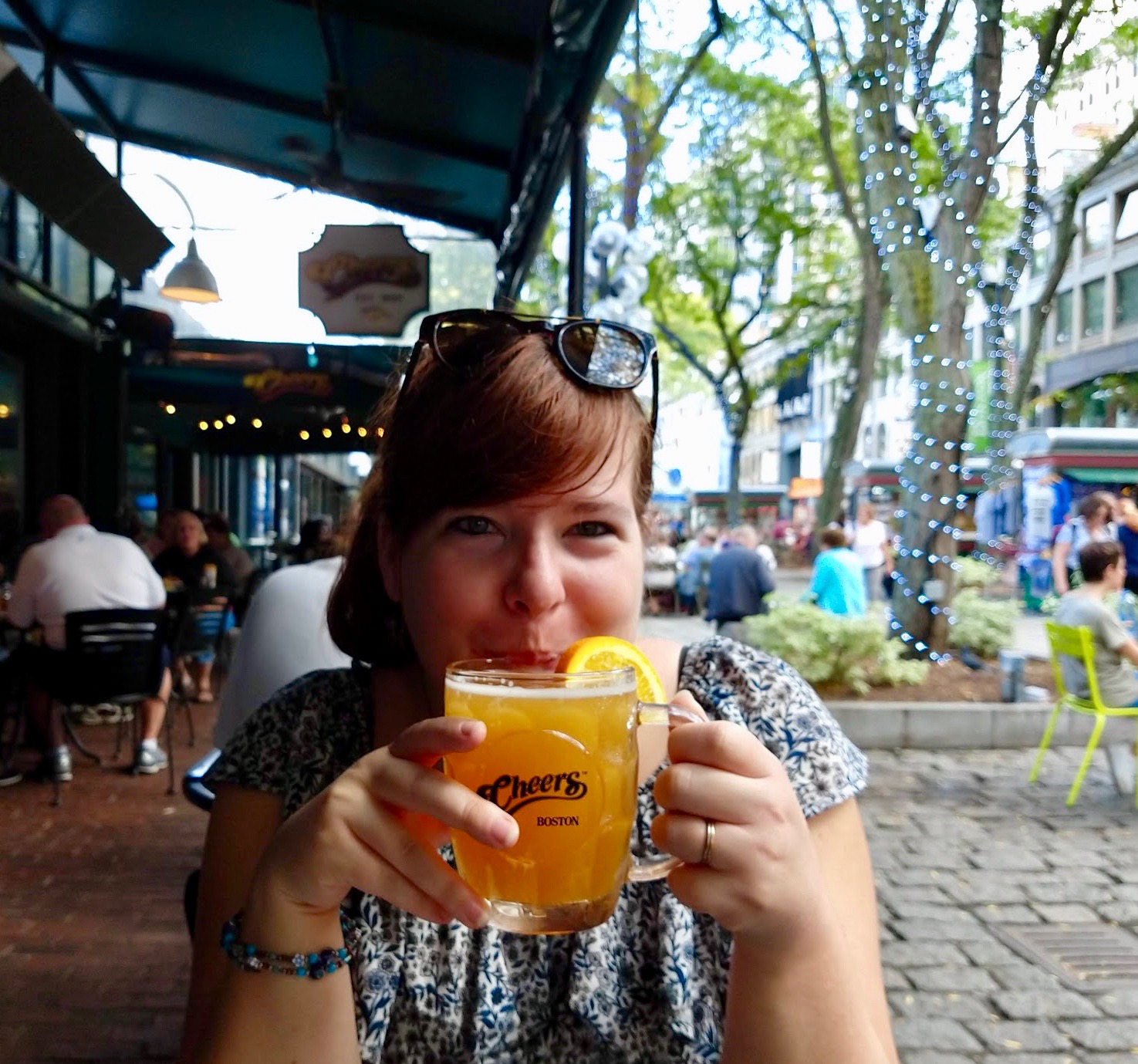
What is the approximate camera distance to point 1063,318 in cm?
3478

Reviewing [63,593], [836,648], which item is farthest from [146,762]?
[836,648]

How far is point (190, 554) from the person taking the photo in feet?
28.7

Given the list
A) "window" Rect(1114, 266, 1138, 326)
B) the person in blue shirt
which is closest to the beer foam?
the person in blue shirt

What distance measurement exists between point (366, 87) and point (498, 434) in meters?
5.78

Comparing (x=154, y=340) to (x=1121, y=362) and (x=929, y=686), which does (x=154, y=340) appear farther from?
(x=1121, y=362)

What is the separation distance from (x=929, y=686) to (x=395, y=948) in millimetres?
7718

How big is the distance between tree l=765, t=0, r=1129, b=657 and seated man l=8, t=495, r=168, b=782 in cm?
660

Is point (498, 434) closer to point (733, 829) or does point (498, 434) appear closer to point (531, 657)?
point (531, 657)

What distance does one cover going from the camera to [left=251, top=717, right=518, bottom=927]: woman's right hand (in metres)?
0.90

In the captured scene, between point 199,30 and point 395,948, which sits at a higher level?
point 199,30

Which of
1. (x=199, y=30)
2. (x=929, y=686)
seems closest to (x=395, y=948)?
(x=199, y=30)

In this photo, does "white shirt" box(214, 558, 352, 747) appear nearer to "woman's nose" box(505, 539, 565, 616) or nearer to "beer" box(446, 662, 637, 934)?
"woman's nose" box(505, 539, 565, 616)

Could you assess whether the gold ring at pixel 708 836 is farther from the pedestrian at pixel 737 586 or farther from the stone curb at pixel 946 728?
the pedestrian at pixel 737 586

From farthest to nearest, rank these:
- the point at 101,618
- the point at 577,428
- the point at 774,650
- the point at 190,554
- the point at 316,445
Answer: the point at 316,445 < the point at 190,554 < the point at 774,650 < the point at 101,618 < the point at 577,428
